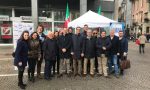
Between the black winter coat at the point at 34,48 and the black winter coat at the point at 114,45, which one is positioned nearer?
the black winter coat at the point at 34,48

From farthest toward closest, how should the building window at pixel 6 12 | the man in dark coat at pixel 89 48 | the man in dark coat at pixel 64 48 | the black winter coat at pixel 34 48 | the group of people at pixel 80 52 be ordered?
1. the building window at pixel 6 12
2. the man in dark coat at pixel 89 48
3. the man in dark coat at pixel 64 48
4. the group of people at pixel 80 52
5. the black winter coat at pixel 34 48

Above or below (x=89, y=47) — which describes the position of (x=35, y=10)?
above

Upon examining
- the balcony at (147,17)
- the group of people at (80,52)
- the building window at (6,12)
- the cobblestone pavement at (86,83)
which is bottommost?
the cobblestone pavement at (86,83)

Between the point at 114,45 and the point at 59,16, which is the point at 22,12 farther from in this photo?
the point at 114,45

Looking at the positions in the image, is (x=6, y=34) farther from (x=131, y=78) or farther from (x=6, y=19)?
(x=131, y=78)

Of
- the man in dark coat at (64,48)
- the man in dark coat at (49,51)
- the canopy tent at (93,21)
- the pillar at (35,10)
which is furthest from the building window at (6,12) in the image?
the man in dark coat at (49,51)

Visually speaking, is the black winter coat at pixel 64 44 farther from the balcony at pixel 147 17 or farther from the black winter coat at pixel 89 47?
the balcony at pixel 147 17

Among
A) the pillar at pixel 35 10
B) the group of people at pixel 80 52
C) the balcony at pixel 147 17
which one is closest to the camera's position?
the group of people at pixel 80 52

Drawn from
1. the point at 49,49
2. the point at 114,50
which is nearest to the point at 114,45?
the point at 114,50

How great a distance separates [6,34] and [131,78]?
17.0 metres

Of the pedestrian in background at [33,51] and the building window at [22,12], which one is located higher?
the building window at [22,12]

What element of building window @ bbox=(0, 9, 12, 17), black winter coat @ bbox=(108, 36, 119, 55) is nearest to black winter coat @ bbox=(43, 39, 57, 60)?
black winter coat @ bbox=(108, 36, 119, 55)

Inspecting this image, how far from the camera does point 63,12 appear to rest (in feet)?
84.6

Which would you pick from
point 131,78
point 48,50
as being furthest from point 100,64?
point 48,50
